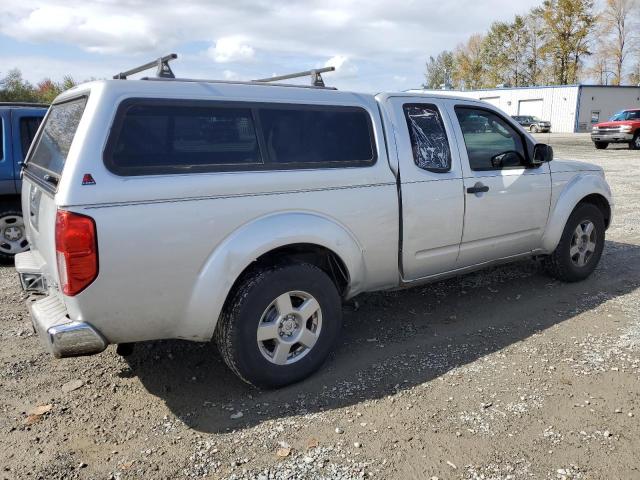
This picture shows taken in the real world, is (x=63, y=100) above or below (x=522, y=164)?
above

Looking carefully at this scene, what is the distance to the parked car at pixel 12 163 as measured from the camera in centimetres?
628

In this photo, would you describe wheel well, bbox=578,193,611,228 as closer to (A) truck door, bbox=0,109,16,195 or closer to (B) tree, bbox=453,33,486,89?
(A) truck door, bbox=0,109,16,195

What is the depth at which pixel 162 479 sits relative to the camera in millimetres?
2672

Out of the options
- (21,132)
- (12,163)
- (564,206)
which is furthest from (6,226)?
(564,206)

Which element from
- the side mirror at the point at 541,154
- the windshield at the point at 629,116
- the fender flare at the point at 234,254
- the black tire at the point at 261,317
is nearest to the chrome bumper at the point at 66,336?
the fender flare at the point at 234,254

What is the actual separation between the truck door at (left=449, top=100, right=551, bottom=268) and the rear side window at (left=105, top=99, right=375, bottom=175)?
1.08 meters

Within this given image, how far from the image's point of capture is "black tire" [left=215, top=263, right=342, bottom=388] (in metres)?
3.21

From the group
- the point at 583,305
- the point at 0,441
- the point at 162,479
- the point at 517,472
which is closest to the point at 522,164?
the point at 583,305

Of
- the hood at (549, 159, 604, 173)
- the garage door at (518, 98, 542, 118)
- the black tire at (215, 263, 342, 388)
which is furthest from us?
the garage door at (518, 98, 542, 118)

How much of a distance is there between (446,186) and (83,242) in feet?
8.74

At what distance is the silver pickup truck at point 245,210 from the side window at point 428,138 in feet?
0.04

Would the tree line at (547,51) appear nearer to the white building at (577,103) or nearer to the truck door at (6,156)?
the white building at (577,103)

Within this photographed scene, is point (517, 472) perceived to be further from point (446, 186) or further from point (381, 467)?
point (446, 186)

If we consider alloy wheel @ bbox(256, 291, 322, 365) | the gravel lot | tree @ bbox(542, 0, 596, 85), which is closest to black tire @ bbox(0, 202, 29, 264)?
the gravel lot
